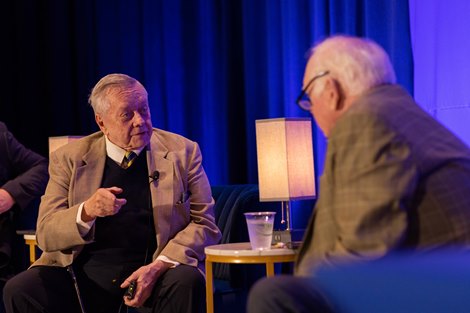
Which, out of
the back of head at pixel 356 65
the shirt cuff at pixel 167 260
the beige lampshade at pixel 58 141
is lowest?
the shirt cuff at pixel 167 260

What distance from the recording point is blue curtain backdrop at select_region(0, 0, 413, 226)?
15.3ft

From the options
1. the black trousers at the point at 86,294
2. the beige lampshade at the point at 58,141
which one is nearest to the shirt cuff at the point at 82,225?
the black trousers at the point at 86,294

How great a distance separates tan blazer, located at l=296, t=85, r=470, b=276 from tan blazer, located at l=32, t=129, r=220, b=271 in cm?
142

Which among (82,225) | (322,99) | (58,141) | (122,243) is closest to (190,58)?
(58,141)

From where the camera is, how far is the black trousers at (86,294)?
3266 mm

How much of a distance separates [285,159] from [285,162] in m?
0.01

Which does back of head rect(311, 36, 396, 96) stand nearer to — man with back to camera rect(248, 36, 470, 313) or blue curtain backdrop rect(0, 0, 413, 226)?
man with back to camera rect(248, 36, 470, 313)

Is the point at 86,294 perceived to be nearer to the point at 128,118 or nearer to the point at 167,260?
the point at 167,260

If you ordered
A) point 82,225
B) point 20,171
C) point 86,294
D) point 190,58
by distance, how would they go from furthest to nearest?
point 190,58 → point 20,171 → point 86,294 → point 82,225

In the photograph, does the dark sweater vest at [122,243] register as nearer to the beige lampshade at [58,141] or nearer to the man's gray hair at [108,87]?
the man's gray hair at [108,87]

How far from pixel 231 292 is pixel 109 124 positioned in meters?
1.05

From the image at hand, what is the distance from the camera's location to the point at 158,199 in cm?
352

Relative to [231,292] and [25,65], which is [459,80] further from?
[25,65]

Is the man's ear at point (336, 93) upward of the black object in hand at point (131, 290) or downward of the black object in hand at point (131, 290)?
upward
